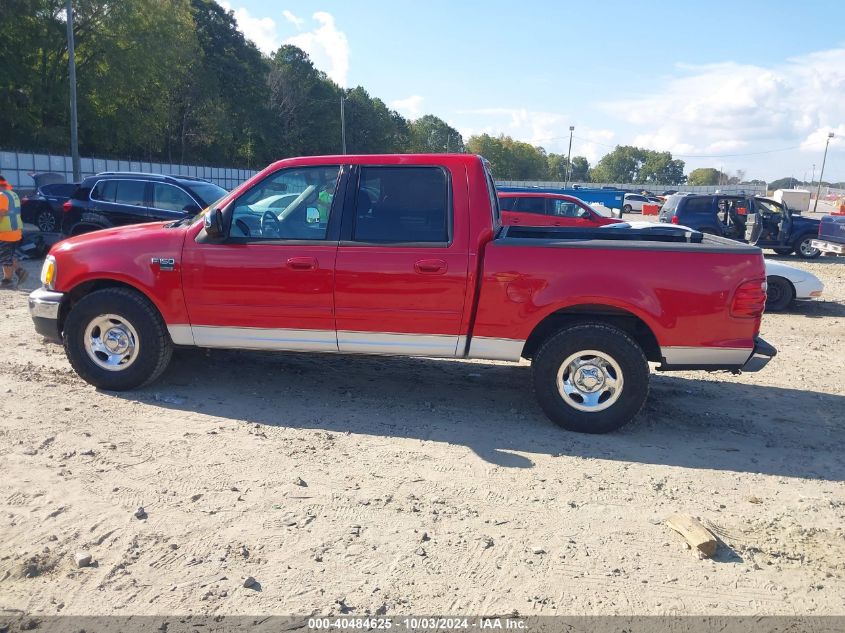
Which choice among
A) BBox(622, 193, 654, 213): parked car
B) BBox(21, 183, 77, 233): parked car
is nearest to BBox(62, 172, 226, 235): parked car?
BBox(21, 183, 77, 233): parked car

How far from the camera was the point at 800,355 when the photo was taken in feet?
25.9

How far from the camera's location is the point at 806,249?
18484 millimetres

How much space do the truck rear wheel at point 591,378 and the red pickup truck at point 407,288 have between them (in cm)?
1

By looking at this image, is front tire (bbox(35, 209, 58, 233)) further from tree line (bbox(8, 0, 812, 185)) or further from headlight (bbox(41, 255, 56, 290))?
tree line (bbox(8, 0, 812, 185))

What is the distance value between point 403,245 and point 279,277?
101 centimetres

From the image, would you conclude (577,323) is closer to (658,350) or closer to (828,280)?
(658,350)

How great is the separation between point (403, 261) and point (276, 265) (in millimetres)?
1014

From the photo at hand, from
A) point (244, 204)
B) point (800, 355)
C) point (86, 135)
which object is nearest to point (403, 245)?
point (244, 204)

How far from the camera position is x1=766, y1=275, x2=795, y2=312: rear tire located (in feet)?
34.5

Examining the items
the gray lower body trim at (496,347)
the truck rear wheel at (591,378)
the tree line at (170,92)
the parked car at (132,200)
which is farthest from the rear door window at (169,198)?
the tree line at (170,92)

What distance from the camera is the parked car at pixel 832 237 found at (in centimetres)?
1327

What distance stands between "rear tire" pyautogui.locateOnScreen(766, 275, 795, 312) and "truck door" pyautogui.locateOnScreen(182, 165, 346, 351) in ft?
26.7

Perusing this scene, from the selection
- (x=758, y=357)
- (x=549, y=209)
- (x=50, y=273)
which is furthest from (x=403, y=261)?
(x=549, y=209)

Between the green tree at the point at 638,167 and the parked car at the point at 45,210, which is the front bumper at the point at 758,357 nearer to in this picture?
the parked car at the point at 45,210
